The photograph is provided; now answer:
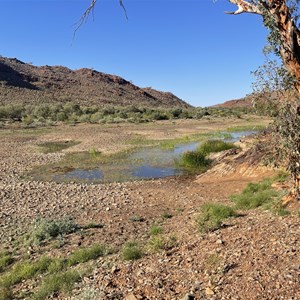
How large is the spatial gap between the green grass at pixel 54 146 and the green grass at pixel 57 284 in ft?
77.5

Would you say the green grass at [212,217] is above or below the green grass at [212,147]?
below

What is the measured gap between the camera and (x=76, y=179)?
19.7 meters

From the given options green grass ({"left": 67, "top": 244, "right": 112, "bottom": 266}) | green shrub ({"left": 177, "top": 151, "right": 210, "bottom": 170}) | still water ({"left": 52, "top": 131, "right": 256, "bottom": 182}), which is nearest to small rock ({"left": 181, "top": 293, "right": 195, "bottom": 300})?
green grass ({"left": 67, "top": 244, "right": 112, "bottom": 266})

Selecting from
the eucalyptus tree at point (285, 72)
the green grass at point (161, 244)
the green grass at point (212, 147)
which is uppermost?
the eucalyptus tree at point (285, 72)

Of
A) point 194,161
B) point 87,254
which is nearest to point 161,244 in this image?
point 87,254

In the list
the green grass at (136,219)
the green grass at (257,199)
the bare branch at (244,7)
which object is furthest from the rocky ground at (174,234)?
the bare branch at (244,7)

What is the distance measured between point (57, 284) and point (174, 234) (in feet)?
10.4

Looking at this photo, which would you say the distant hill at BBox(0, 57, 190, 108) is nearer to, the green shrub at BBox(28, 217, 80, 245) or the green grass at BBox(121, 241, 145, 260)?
the green shrub at BBox(28, 217, 80, 245)

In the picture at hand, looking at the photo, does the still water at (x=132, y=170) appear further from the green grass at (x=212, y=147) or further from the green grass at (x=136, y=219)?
the green grass at (x=136, y=219)

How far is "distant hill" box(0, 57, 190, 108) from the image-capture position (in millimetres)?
97250

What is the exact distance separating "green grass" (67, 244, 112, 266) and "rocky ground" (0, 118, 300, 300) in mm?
330

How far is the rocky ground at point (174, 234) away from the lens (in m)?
6.19

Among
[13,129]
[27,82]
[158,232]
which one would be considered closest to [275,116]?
[158,232]

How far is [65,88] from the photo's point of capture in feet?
403
